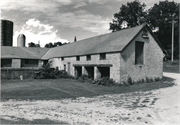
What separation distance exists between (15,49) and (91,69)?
2403 cm

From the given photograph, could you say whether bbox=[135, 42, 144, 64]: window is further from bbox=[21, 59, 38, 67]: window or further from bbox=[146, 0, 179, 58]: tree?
bbox=[146, 0, 179, 58]: tree

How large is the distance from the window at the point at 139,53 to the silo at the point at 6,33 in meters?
43.4

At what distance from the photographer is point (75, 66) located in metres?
27.4

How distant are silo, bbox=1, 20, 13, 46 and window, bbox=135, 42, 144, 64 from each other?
43412 mm

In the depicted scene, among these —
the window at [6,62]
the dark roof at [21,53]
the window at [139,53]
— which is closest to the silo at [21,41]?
the dark roof at [21,53]

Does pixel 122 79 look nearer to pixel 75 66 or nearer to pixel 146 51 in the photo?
pixel 146 51

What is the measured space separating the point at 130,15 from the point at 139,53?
41.8 meters

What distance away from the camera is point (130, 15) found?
58312 mm

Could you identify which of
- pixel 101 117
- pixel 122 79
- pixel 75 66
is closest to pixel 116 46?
pixel 122 79

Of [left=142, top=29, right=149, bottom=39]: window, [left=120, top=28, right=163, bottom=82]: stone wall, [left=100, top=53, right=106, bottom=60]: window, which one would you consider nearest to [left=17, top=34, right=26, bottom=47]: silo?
[left=100, top=53, right=106, bottom=60]: window

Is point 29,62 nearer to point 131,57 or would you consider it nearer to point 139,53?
point 131,57

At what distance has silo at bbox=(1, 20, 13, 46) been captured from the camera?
160 ft

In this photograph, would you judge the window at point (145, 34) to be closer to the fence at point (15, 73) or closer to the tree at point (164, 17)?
the fence at point (15, 73)

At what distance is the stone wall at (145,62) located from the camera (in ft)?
63.3
